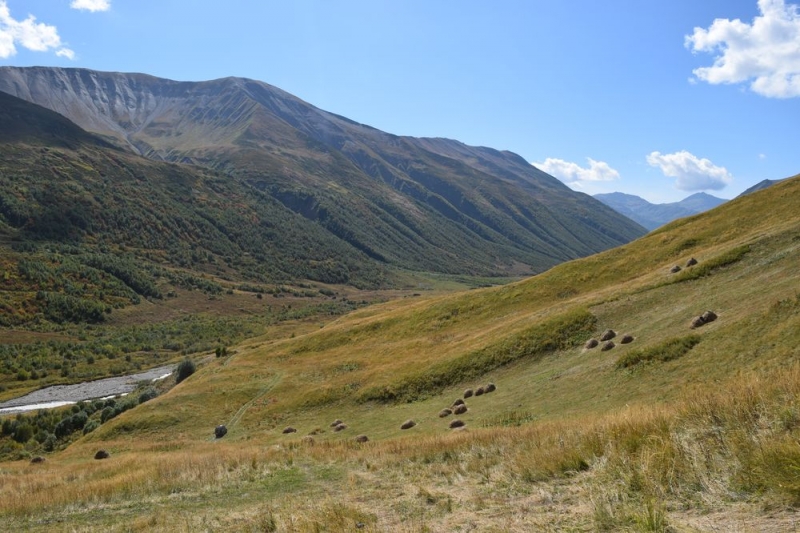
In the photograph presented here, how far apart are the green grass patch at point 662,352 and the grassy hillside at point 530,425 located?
103 mm

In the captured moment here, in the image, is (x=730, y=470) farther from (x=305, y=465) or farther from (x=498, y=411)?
(x=498, y=411)

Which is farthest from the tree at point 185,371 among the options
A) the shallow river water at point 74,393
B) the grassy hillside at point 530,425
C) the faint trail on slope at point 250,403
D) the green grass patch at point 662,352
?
the green grass patch at point 662,352

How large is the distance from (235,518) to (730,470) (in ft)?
37.9

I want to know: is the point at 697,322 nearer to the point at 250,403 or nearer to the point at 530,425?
the point at 530,425

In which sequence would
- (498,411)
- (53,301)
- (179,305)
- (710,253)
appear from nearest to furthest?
(498,411) → (710,253) → (53,301) → (179,305)

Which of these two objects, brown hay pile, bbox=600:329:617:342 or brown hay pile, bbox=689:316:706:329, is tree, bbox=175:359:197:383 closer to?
brown hay pile, bbox=600:329:617:342

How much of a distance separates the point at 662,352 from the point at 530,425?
30.3 ft

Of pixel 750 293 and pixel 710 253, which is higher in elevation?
pixel 710 253

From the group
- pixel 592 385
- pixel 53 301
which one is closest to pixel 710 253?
pixel 592 385

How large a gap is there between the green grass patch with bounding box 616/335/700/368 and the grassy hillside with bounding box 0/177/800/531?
103 millimetres

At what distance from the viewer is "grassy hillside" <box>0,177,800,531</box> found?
898cm

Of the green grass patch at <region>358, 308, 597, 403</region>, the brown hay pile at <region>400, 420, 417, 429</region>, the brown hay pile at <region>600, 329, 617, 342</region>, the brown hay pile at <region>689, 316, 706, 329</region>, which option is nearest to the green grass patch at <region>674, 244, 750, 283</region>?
the green grass patch at <region>358, 308, 597, 403</region>

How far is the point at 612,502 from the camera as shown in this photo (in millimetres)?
8391

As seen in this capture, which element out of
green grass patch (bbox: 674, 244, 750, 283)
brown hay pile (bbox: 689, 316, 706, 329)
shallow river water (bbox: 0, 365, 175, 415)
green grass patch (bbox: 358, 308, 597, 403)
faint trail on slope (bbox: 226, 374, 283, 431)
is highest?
green grass patch (bbox: 674, 244, 750, 283)
